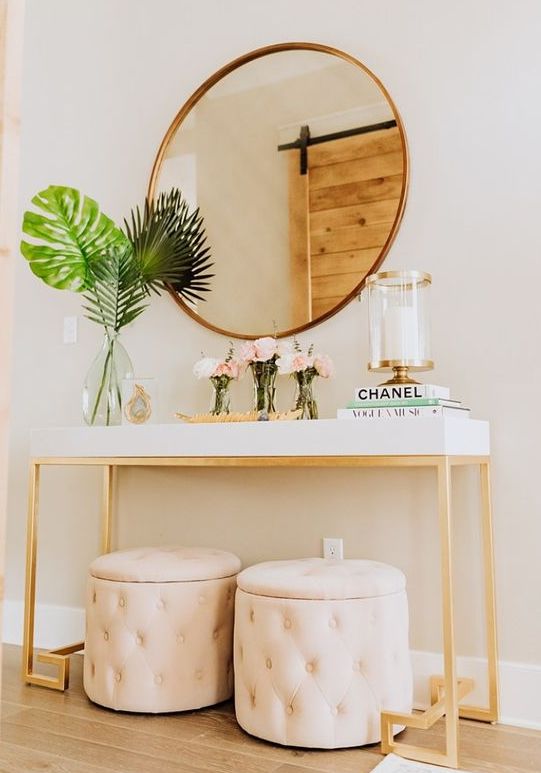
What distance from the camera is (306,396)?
226 centimetres

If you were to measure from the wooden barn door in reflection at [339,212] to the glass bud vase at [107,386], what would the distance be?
2.06 feet

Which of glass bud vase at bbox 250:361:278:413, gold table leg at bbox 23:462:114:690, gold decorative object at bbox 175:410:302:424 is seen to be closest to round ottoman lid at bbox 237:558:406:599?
gold decorative object at bbox 175:410:302:424

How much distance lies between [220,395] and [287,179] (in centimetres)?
77

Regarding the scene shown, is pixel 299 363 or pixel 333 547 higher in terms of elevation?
pixel 299 363

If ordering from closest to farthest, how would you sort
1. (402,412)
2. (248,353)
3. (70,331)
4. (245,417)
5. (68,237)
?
(402,412)
(245,417)
(248,353)
(68,237)
(70,331)

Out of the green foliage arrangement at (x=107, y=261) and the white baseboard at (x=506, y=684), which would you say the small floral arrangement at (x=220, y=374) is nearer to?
the green foliage arrangement at (x=107, y=261)

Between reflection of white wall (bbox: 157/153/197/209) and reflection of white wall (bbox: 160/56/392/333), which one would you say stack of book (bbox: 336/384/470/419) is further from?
reflection of white wall (bbox: 157/153/197/209)

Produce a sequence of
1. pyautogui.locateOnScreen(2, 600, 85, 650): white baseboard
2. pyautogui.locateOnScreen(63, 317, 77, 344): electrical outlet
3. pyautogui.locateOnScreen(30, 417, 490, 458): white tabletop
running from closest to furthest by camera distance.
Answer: pyautogui.locateOnScreen(30, 417, 490, 458): white tabletop, pyautogui.locateOnScreen(2, 600, 85, 650): white baseboard, pyautogui.locateOnScreen(63, 317, 77, 344): electrical outlet

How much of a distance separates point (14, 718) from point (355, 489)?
1.17 meters

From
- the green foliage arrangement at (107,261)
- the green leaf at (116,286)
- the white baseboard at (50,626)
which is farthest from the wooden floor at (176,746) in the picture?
the green leaf at (116,286)

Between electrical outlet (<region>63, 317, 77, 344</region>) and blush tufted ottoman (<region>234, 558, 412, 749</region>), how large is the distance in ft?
4.88

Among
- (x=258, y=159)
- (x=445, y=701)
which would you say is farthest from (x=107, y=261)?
(x=445, y=701)

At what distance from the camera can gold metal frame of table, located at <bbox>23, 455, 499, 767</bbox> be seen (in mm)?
1727

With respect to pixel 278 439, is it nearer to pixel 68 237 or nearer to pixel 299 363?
pixel 299 363
